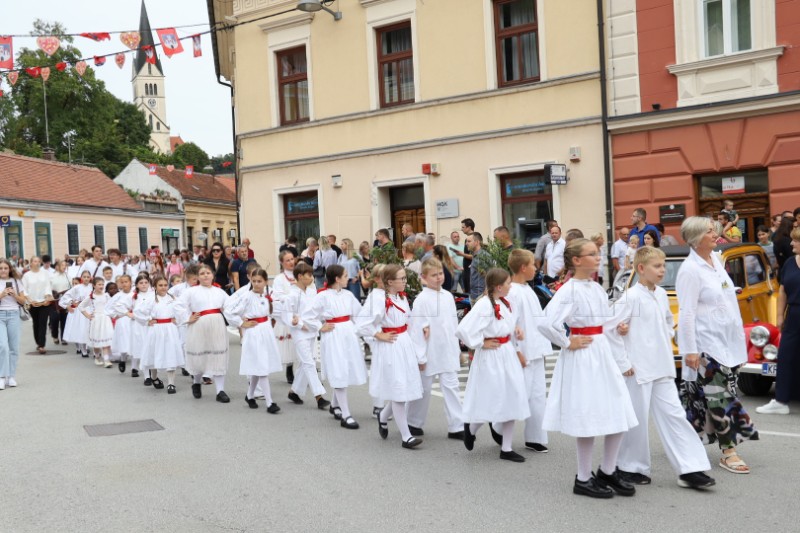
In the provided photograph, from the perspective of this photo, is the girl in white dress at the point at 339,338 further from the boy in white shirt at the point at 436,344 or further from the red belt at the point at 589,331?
the red belt at the point at 589,331

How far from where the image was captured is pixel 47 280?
56.3 ft

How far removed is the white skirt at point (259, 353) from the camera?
10039 millimetres

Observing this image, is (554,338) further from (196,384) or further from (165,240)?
(165,240)

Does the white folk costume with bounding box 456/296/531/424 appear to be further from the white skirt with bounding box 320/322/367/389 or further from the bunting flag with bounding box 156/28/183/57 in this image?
the bunting flag with bounding box 156/28/183/57

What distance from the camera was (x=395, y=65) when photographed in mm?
20250

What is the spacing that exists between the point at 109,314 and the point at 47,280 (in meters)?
Answer: 3.42

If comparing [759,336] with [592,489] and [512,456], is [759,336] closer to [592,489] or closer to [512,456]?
[512,456]

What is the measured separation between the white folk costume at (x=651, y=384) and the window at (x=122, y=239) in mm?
51382

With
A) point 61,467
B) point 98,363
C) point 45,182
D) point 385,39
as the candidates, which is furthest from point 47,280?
point 45,182

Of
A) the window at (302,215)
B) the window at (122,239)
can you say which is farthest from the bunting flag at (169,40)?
the window at (122,239)

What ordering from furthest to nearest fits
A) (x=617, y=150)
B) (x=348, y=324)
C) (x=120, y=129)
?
(x=120, y=129) → (x=617, y=150) → (x=348, y=324)

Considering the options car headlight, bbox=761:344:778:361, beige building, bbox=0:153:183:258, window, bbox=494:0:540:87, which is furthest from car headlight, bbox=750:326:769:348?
beige building, bbox=0:153:183:258

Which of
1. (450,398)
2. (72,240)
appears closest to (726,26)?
(450,398)

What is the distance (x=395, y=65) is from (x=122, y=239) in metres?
38.5
